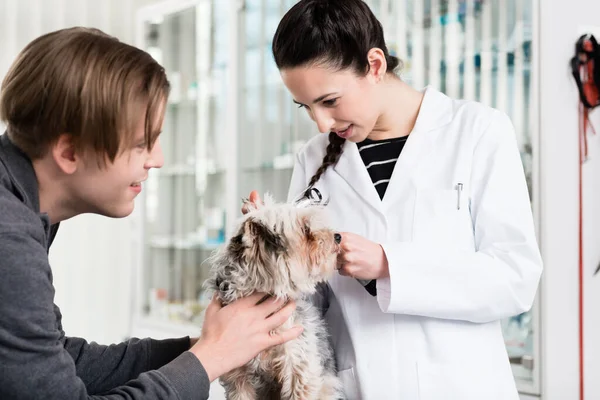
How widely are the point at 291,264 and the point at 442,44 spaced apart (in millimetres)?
1941

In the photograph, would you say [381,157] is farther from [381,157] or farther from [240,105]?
[240,105]

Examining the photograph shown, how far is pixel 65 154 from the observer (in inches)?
49.1

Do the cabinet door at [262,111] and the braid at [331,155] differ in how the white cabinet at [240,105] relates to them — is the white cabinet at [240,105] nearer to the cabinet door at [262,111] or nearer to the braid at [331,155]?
the cabinet door at [262,111]

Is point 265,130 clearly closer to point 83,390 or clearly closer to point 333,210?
point 333,210

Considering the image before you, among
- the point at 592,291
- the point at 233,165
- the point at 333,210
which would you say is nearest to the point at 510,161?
the point at 333,210

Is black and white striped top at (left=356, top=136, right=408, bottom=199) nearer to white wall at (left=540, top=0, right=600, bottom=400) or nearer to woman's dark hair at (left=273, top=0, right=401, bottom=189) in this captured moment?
woman's dark hair at (left=273, top=0, right=401, bottom=189)

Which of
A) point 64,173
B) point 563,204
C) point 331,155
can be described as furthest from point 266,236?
point 563,204

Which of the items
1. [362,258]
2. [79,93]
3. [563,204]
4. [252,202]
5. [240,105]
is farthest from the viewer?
[240,105]

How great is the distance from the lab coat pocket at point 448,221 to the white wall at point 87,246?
155 inches

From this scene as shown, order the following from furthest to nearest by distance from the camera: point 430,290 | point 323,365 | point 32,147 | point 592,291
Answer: point 592,291
point 323,365
point 430,290
point 32,147

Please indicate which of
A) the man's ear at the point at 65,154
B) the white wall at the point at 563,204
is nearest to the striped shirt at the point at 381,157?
the man's ear at the point at 65,154

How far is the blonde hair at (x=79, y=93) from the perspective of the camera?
3.84 feet

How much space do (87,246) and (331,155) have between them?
12.4ft

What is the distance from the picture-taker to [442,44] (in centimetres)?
311
